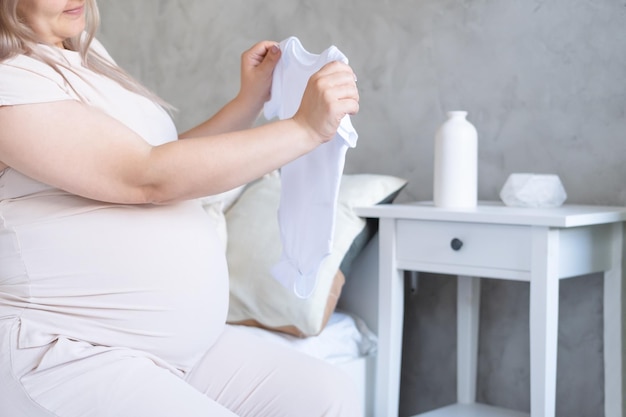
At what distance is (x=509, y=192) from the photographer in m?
1.91

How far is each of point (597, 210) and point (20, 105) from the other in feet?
4.09

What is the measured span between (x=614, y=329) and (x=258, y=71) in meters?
1.00

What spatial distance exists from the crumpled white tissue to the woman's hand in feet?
2.30

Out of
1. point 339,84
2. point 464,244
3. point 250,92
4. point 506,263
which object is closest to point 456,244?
point 464,244

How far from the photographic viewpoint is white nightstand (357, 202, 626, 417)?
66.7 inches

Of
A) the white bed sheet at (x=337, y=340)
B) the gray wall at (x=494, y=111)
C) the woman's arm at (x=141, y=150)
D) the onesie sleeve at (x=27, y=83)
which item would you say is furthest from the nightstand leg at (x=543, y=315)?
the onesie sleeve at (x=27, y=83)

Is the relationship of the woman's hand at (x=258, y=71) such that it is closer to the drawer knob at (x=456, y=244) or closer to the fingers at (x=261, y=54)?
the fingers at (x=261, y=54)

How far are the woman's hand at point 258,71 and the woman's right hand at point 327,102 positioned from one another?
1.13ft

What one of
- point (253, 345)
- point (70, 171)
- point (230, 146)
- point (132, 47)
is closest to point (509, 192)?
point (253, 345)

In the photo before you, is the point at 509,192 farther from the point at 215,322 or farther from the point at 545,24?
the point at 215,322

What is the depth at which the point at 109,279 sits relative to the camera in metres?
1.13

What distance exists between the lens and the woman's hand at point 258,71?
4.75 feet

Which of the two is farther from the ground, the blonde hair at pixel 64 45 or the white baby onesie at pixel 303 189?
the blonde hair at pixel 64 45

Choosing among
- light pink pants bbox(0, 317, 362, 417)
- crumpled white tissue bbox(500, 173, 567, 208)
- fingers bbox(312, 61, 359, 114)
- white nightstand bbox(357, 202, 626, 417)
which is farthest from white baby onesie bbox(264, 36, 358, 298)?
crumpled white tissue bbox(500, 173, 567, 208)
